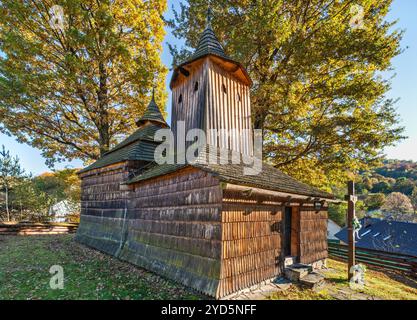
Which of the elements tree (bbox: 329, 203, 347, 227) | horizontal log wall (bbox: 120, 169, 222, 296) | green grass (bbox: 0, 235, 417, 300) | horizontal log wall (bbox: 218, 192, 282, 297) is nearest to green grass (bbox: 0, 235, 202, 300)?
green grass (bbox: 0, 235, 417, 300)

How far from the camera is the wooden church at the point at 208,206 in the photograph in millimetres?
6159

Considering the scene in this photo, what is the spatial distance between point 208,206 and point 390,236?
75.4 ft

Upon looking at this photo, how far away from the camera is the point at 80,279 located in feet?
24.0

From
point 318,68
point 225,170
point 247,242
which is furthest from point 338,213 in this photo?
point 225,170

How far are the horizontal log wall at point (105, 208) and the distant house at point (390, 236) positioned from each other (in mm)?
20104

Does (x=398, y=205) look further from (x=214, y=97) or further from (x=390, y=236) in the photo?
(x=214, y=97)

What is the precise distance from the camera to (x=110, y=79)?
54.4 feet

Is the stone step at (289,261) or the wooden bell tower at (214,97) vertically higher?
the wooden bell tower at (214,97)

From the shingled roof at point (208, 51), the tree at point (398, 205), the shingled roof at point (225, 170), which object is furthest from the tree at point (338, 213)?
the shingled roof at point (208, 51)

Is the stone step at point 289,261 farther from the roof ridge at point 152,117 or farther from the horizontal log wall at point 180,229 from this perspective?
the roof ridge at point 152,117

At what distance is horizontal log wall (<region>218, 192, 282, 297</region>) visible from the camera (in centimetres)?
596

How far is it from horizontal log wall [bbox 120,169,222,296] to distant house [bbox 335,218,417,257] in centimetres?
1925
